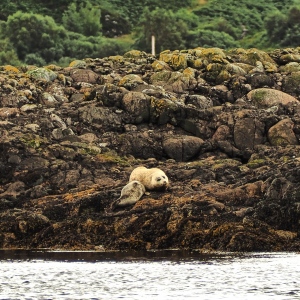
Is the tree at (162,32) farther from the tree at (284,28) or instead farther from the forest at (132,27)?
the tree at (284,28)

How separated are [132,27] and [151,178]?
77789 mm

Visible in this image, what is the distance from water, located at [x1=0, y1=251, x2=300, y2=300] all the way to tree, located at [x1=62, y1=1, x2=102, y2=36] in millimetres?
80743

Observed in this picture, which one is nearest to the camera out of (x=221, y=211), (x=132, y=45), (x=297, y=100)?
(x=221, y=211)

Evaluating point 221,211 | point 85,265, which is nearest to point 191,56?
point 221,211

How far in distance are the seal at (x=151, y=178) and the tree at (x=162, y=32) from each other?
59.6 meters

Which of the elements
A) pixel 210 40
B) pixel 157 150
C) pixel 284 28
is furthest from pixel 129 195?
pixel 210 40

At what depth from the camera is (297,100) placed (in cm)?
6309

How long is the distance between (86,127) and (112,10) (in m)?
72.4

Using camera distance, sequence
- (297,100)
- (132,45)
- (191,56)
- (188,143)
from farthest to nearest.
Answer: (132,45) < (191,56) < (297,100) < (188,143)

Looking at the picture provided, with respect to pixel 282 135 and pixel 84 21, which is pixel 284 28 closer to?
pixel 84 21

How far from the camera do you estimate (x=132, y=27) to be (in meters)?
126

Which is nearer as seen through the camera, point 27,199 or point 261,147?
point 27,199

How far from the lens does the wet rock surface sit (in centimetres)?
4438

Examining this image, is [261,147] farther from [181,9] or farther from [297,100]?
[181,9]
